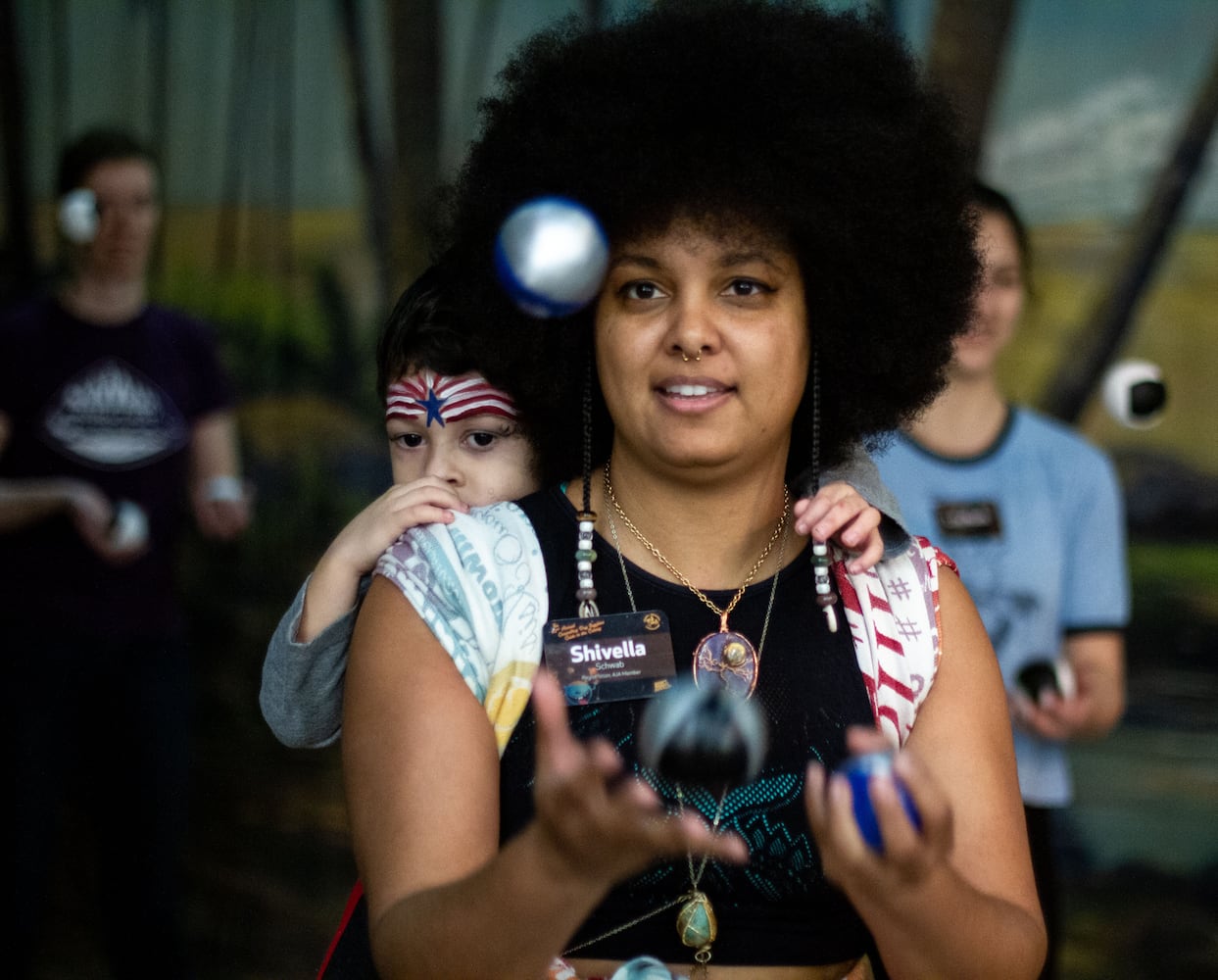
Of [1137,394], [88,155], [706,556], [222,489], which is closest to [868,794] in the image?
[706,556]

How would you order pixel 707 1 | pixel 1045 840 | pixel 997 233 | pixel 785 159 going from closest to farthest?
pixel 785 159 < pixel 707 1 < pixel 1045 840 < pixel 997 233

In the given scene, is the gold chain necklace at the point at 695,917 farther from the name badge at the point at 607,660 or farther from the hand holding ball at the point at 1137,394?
the hand holding ball at the point at 1137,394

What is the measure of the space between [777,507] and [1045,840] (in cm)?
137

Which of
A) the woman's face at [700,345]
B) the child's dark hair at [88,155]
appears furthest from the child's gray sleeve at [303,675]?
the child's dark hair at [88,155]

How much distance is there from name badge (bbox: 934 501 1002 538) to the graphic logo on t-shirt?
2194 mm

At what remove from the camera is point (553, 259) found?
6.53 ft

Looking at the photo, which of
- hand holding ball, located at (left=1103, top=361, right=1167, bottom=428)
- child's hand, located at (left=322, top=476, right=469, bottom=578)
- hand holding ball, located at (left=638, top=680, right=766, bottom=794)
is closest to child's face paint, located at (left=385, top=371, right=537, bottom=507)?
child's hand, located at (left=322, top=476, right=469, bottom=578)

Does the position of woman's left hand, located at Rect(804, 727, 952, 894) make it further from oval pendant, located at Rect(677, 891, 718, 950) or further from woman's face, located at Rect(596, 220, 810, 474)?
A: woman's face, located at Rect(596, 220, 810, 474)

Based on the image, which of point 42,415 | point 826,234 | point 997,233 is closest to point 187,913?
point 42,415

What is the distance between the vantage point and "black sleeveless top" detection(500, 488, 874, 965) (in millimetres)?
1938

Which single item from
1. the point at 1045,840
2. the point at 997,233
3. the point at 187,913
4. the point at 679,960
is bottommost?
the point at 187,913

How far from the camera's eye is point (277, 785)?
5109 mm

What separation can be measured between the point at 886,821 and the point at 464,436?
43.0 inches

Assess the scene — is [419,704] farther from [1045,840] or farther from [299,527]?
[299,527]
